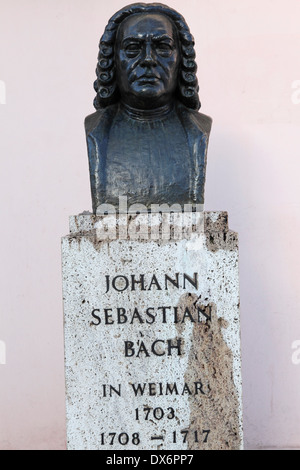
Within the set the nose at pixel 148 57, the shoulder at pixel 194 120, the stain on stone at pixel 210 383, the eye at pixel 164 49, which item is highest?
the eye at pixel 164 49

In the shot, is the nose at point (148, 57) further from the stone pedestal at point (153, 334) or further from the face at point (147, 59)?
the stone pedestal at point (153, 334)

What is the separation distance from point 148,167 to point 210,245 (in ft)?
1.57

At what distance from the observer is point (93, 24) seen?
473cm

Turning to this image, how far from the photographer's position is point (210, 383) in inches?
121

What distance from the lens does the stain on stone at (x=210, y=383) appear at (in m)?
3.06

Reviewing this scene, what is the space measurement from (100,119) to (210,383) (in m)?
1.27

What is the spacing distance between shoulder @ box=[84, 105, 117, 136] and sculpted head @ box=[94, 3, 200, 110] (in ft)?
0.17

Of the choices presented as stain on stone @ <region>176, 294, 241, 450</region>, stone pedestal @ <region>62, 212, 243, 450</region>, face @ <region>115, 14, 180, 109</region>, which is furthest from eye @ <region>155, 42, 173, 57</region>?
stain on stone @ <region>176, 294, 241, 450</region>

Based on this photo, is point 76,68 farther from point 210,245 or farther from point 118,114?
point 210,245

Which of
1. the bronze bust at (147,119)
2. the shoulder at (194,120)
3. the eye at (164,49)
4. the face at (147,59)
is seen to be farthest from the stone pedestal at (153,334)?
the eye at (164,49)
